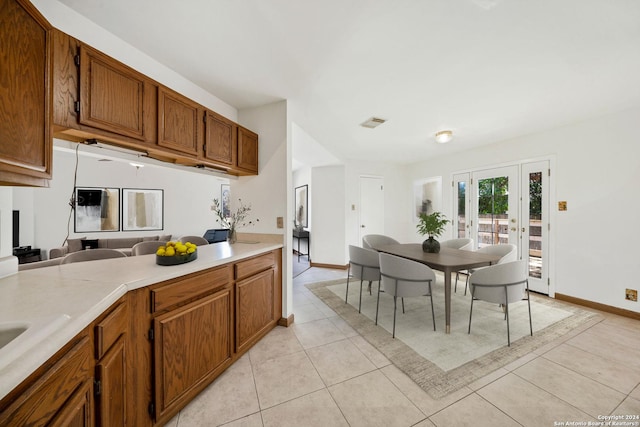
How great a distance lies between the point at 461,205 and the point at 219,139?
4.42m

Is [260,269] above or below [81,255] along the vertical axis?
below

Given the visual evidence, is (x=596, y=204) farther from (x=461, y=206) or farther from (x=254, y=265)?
(x=254, y=265)

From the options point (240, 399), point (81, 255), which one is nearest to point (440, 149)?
point (240, 399)

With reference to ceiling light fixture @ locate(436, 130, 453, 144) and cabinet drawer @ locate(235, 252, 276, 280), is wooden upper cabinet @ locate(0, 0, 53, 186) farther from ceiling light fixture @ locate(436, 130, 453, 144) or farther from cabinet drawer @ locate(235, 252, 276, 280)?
ceiling light fixture @ locate(436, 130, 453, 144)

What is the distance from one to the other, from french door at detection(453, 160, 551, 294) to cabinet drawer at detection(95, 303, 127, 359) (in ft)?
15.8

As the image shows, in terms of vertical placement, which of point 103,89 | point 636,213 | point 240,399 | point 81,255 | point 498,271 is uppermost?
point 103,89

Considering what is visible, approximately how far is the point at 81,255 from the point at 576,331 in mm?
4752

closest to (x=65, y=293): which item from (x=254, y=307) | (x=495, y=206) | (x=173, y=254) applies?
(x=173, y=254)

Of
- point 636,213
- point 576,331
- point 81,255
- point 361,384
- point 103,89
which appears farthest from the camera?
point 636,213

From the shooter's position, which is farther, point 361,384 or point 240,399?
point 361,384

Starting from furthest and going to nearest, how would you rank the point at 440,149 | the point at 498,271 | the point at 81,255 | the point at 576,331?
1. the point at 440,149
2. the point at 576,331
3. the point at 498,271
4. the point at 81,255

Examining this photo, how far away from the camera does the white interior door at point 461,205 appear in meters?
4.41

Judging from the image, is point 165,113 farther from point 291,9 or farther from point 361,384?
point 361,384

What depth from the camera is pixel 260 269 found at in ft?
7.14
